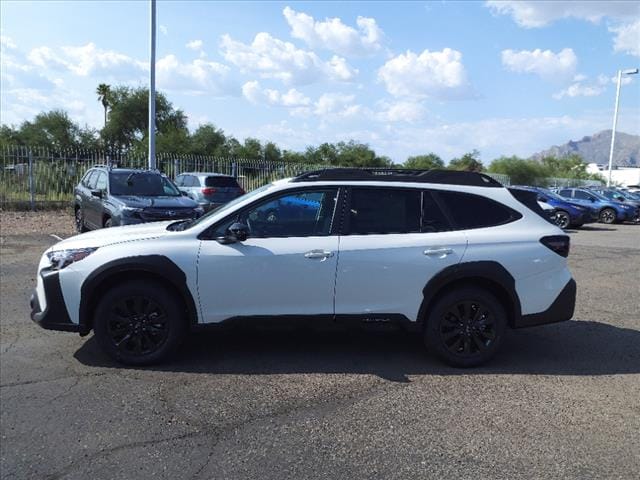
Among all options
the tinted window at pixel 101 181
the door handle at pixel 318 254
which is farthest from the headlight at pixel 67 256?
the tinted window at pixel 101 181

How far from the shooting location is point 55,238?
1309 cm

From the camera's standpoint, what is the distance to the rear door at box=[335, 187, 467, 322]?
4.90m

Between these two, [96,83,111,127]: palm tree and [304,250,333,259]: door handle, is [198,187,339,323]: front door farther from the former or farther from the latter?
[96,83,111,127]: palm tree

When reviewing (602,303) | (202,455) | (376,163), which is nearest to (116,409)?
(202,455)

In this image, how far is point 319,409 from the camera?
4180 millimetres

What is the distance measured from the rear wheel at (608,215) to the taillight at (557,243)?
23.1m

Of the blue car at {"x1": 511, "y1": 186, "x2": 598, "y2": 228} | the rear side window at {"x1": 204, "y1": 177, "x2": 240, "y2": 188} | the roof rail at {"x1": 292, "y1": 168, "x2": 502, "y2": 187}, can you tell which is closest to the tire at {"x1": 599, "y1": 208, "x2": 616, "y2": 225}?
the blue car at {"x1": 511, "y1": 186, "x2": 598, "y2": 228}

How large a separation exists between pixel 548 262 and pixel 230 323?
2924mm

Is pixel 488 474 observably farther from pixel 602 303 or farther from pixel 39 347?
pixel 602 303

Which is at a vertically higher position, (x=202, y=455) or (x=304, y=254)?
(x=304, y=254)

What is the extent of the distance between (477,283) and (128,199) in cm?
802

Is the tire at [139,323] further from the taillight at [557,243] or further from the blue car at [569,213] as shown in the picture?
the blue car at [569,213]

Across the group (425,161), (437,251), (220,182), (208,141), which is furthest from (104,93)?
(437,251)

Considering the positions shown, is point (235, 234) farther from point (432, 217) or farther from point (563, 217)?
point (563, 217)
